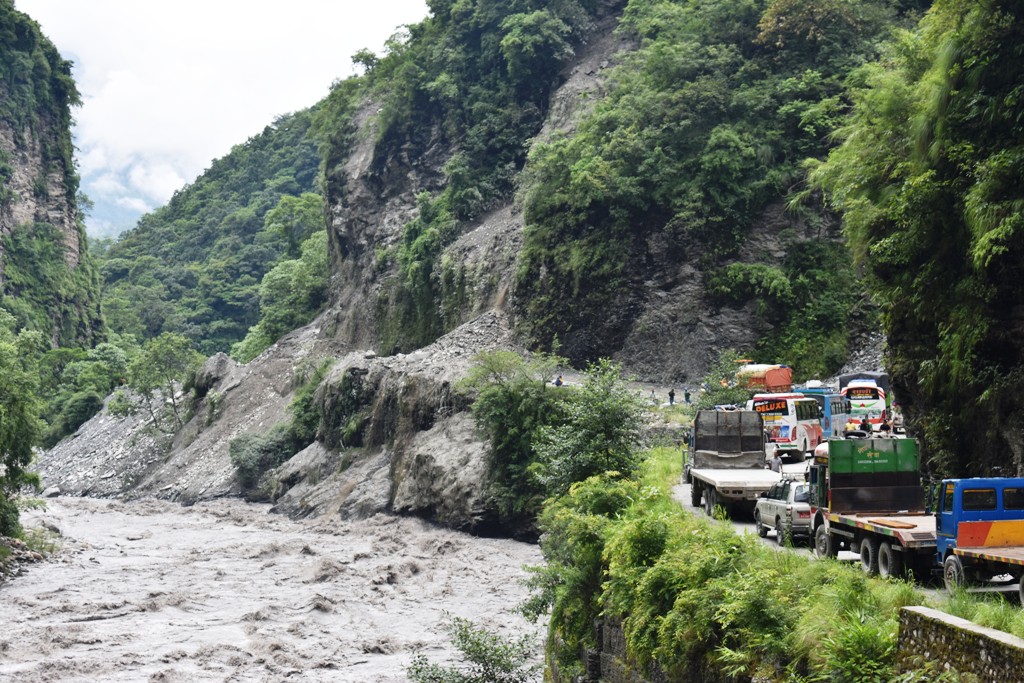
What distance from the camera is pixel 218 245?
152500mm

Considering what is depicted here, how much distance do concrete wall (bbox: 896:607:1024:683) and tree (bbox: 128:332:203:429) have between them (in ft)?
250

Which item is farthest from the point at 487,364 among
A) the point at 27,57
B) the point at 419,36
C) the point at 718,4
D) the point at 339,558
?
the point at 27,57

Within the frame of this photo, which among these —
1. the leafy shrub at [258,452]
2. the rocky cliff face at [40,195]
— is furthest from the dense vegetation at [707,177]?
the rocky cliff face at [40,195]

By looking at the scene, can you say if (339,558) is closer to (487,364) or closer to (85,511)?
(487,364)

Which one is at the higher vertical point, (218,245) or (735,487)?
(218,245)

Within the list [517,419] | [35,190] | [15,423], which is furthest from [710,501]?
[35,190]

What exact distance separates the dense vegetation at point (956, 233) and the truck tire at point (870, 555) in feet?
20.6

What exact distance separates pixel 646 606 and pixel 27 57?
5121 inches

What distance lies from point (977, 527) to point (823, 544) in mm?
4142

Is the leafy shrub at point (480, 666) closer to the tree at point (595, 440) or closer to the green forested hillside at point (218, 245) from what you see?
the tree at point (595, 440)

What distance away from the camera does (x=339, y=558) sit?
40.2 metres

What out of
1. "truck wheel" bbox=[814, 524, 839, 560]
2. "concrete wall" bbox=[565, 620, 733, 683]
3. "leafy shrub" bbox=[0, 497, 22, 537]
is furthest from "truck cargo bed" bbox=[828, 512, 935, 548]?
"leafy shrub" bbox=[0, 497, 22, 537]

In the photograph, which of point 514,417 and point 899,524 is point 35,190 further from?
point 899,524

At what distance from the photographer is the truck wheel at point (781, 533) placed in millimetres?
18691
